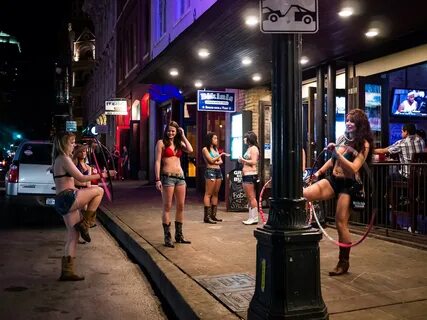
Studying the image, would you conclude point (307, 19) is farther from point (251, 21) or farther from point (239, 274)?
point (251, 21)

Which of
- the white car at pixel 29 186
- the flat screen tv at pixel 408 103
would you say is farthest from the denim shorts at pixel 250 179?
the white car at pixel 29 186

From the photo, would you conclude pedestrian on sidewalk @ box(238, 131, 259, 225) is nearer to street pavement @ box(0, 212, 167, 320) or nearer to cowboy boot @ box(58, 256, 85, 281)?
street pavement @ box(0, 212, 167, 320)

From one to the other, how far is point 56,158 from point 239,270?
2817mm

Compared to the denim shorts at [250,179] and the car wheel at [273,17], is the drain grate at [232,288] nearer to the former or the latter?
the car wheel at [273,17]

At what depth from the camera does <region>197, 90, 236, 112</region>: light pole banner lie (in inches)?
541

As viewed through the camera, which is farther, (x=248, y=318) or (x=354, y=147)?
(x=354, y=147)

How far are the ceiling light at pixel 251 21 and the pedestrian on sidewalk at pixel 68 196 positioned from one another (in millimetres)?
3359

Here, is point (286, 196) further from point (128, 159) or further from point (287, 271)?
point (128, 159)

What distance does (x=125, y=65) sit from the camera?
29.9 metres

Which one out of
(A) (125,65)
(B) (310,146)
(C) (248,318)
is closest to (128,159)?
(A) (125,65)

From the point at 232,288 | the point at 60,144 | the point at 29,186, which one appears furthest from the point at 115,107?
the point at 232,288

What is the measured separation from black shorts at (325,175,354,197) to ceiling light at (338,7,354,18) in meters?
2.71

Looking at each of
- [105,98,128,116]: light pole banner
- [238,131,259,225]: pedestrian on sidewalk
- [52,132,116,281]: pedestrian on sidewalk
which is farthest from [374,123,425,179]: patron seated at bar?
[105,98,128,116]: light pole banner

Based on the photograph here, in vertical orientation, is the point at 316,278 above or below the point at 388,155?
below
